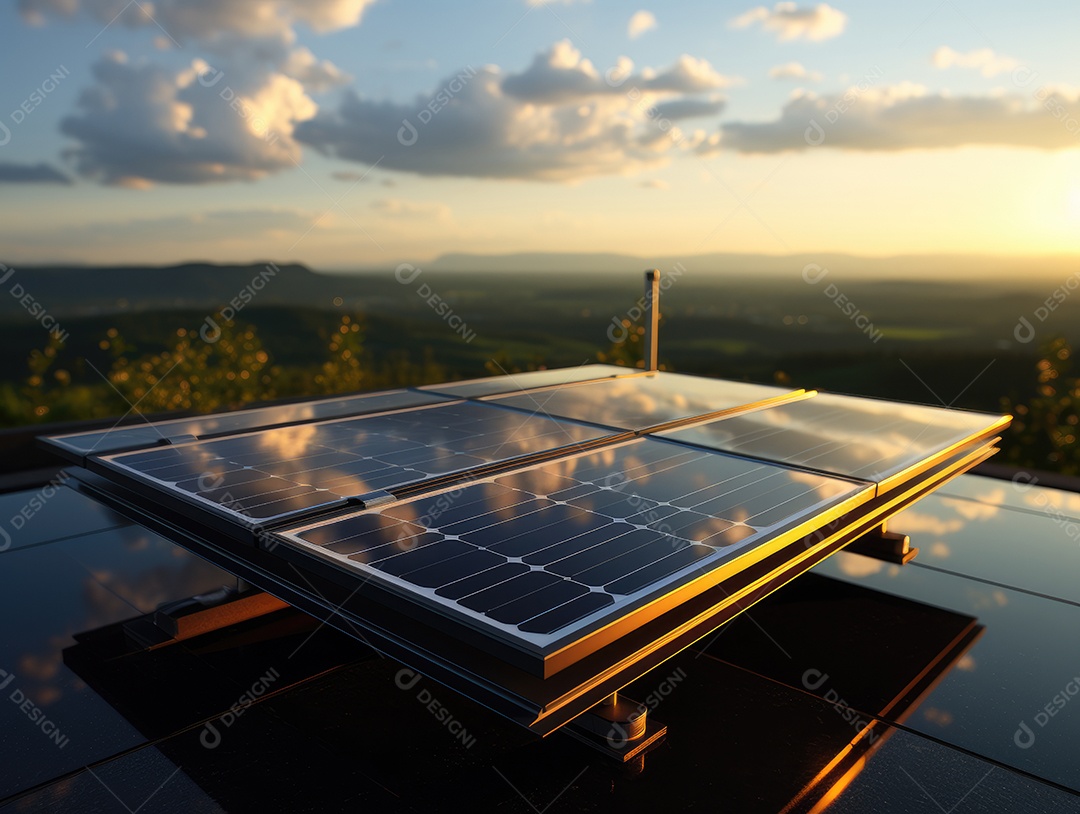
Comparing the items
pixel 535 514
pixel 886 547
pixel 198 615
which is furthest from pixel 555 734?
pixel 886 547

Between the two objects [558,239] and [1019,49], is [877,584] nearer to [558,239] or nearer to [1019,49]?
[1019,49]

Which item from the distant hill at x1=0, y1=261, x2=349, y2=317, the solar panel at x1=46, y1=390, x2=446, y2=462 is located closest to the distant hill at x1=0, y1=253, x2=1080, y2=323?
the distant hill at x1=0, y1=261, x2=349, y2=317

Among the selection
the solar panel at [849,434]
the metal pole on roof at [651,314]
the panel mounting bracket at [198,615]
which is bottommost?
the panel mounting bracket at [198,615]

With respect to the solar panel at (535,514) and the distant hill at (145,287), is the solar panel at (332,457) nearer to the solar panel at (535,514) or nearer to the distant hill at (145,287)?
the solar panel at (535,514)

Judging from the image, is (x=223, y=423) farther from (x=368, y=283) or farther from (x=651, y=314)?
(x=368, y=283)

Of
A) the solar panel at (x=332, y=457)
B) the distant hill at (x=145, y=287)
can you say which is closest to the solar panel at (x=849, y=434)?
the solar panel at (x=332, y=457)
